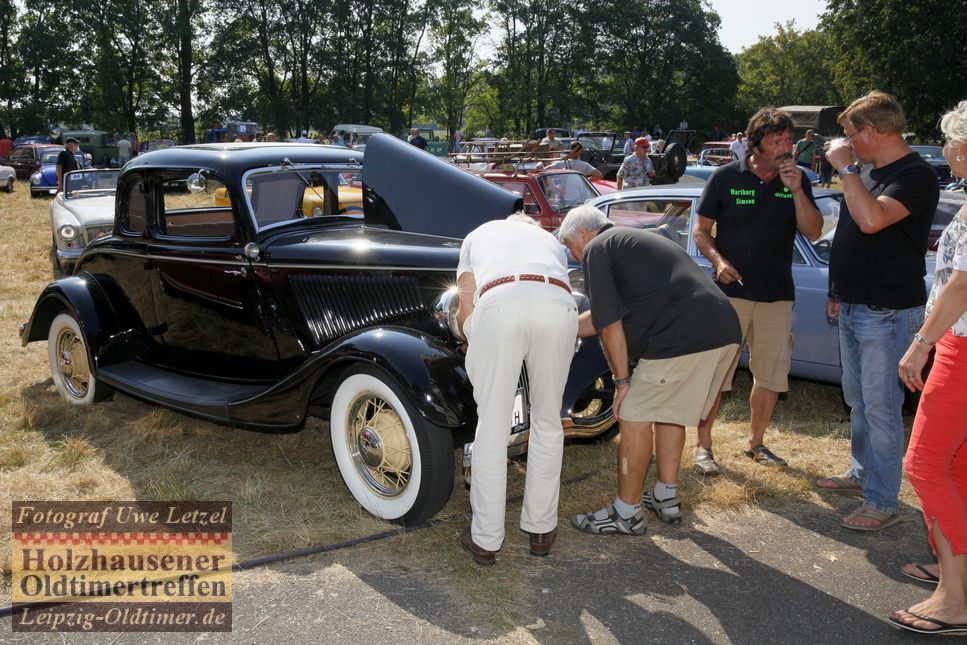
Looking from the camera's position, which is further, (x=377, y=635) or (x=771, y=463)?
(x=771, y=463)

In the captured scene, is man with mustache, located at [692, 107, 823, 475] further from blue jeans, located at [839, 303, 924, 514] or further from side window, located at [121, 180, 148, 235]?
side window, located at [121, 180, 148, 235]

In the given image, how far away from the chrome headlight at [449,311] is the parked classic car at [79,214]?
639cm

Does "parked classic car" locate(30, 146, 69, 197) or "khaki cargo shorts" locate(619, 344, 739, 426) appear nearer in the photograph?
"khaki cargo shorts" locate(619, 344, 739, 426)

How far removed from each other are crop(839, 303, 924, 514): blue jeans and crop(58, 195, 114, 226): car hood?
31.7 feet

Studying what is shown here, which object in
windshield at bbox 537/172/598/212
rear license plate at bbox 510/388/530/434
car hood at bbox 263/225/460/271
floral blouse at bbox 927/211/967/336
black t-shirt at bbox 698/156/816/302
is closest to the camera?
floral blouse at bbox 927/211/967/336

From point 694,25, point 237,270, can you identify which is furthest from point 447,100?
point 237,270

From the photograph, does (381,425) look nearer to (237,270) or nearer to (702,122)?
(237,270)

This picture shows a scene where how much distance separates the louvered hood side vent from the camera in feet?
14.5

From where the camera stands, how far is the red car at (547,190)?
9.90 m

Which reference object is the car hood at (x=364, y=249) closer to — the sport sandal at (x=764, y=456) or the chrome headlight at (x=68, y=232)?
the sport sandal at (x=764, y=456)

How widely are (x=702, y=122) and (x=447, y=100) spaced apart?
57.5 feet

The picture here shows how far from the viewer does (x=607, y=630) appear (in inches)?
119

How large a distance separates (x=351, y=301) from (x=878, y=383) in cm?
278

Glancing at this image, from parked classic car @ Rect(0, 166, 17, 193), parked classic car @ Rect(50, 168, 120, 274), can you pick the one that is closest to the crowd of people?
parked classic car @ Rect(50, 168, 120, 274)
